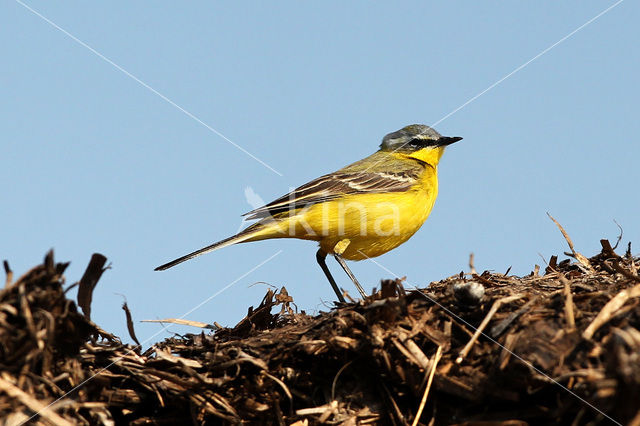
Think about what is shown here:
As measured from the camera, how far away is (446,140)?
10289 mm

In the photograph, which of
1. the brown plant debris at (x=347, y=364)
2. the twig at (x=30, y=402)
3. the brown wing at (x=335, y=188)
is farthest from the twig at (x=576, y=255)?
the twig at (x=30, y=402)

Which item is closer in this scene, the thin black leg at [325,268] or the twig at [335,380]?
the twig at [335,380]

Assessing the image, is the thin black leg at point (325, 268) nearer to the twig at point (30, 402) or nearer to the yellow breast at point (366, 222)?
the yellow breast at point (366, 222)

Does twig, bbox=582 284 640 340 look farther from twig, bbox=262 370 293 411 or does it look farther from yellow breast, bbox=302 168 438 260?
yellow breast, bbox=302 168 438 260

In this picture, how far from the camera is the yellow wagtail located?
8.42 metres

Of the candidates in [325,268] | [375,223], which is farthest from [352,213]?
[325,268]

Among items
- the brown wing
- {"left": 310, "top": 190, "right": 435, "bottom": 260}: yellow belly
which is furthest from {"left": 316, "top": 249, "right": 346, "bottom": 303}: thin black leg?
the brown wing

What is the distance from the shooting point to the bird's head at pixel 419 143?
10.3 m

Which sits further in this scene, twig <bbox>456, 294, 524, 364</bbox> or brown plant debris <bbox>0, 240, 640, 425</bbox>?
twig <bbox>456, 294, 524, 364</bbox>

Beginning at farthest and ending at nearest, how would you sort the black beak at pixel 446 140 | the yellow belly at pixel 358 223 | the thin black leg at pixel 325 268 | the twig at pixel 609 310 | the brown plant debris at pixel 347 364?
the black beak at pixel 446 140 < the thin black leg at pixel 325 268 < the yellow belly at pixel 358 223 < the twig at pixel 609 310 < the brown plant debris at pixel 347 364

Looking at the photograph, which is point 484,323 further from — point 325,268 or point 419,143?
point 419,143

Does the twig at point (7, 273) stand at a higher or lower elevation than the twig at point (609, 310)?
higher

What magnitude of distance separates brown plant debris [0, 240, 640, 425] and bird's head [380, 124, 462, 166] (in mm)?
5584

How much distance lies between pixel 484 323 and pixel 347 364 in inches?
36.5
